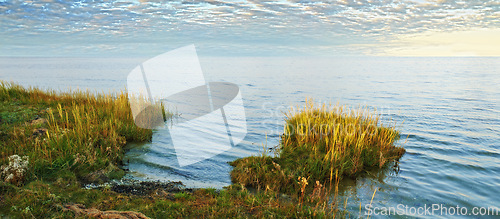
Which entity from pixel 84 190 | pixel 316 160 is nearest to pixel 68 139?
pixel 84 190

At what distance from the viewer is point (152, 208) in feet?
14.7

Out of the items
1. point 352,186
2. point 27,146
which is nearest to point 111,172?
point 27,146

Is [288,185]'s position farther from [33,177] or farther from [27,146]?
[27,146]

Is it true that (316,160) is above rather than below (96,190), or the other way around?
above

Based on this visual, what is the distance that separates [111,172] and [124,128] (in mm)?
3015

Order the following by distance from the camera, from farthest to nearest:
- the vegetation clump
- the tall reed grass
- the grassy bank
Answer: the tall reed grass → the vegetation clump → the grassy bank

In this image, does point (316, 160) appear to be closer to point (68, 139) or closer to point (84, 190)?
point (84, 190)

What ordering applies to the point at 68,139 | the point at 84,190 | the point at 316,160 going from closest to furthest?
the point at 84,190 < the point at 316,160 < the point at 68,139

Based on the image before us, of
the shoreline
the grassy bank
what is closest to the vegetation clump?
the shoreline

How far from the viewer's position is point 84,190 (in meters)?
5.09

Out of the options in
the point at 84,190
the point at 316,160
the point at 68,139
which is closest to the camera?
the point at 84,190

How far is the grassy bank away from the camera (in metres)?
4.42

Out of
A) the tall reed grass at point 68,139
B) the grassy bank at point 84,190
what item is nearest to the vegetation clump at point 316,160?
the grassy bank at point 84,190

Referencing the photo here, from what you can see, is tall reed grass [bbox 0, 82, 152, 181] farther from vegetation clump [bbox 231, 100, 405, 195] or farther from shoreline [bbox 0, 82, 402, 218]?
vegetation clump [bbox 231, 100, 405, 195]
